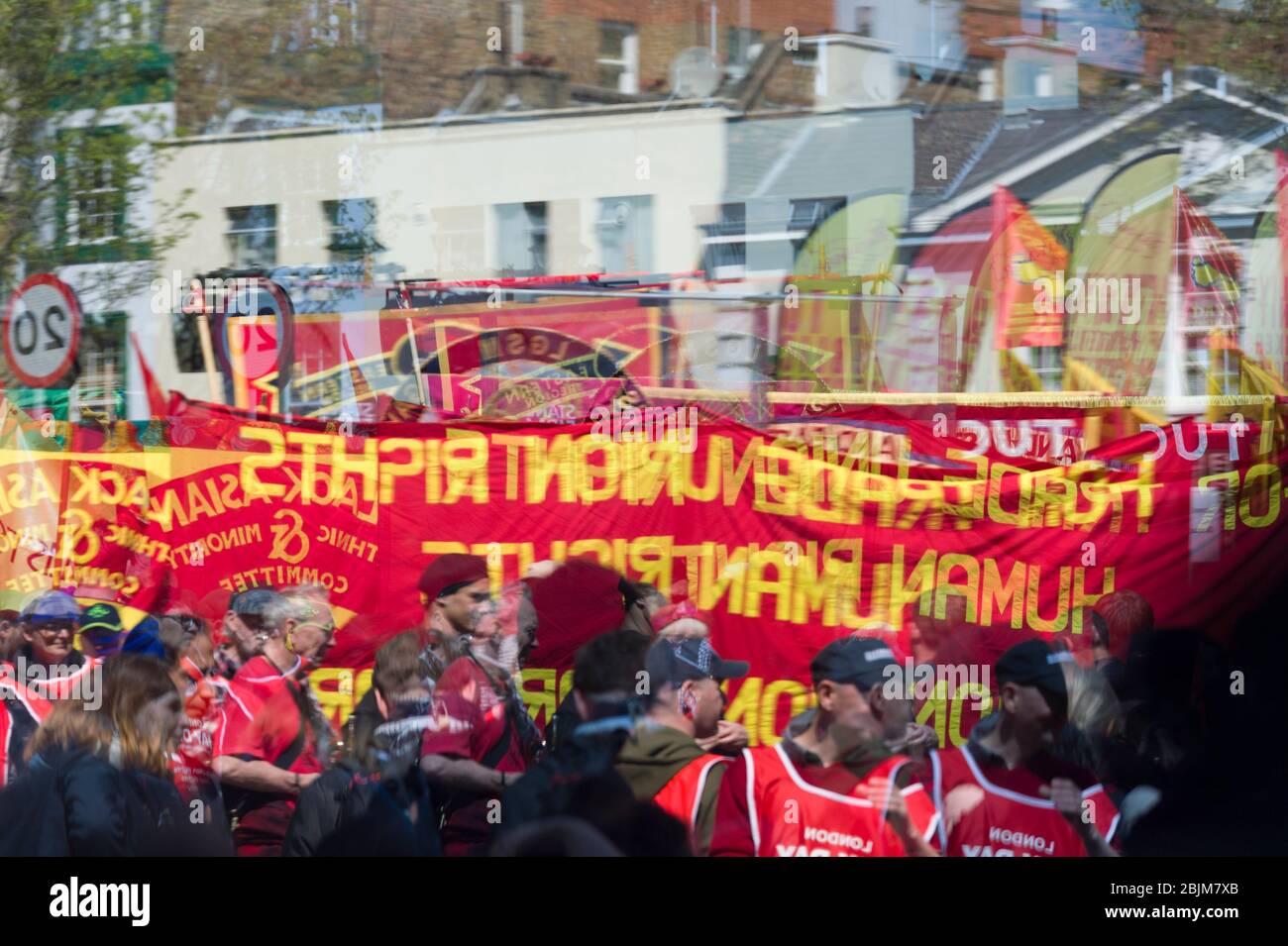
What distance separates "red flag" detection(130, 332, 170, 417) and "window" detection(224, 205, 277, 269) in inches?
56.3

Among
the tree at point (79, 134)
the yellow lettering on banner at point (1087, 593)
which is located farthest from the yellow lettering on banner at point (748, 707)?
the tree at point (79, 134)

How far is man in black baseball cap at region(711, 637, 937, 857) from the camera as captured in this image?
585cm

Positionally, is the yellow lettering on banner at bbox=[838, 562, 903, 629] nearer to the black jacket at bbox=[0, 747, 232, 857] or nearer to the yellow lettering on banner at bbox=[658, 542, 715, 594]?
the yellow lettering on banner at bbox=[658, 542, 715, 594]

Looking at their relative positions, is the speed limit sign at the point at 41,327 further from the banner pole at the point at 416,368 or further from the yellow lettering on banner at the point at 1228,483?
the yellow lettering on banner at the point at 1228,483

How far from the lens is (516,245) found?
1582 cm

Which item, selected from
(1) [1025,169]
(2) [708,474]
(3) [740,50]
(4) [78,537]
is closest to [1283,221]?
(1) [1025,169]

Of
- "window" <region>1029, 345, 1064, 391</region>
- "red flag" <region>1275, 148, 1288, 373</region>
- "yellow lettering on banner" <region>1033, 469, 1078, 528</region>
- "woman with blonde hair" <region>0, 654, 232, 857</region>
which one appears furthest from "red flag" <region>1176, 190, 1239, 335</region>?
"woman with blonde hair" <region>0, 654, 232, 857</region>

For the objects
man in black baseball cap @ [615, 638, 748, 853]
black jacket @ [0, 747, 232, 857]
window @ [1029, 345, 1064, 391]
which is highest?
window @ [1029, 345, 1064, 391]

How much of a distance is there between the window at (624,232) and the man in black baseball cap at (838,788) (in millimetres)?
9455

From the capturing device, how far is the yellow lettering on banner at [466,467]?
661 cm

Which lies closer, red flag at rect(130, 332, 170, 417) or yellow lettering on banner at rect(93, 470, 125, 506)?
yellow lettering on banner at rect(93, 470, 125, 506)

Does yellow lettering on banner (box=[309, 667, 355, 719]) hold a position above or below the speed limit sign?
below
